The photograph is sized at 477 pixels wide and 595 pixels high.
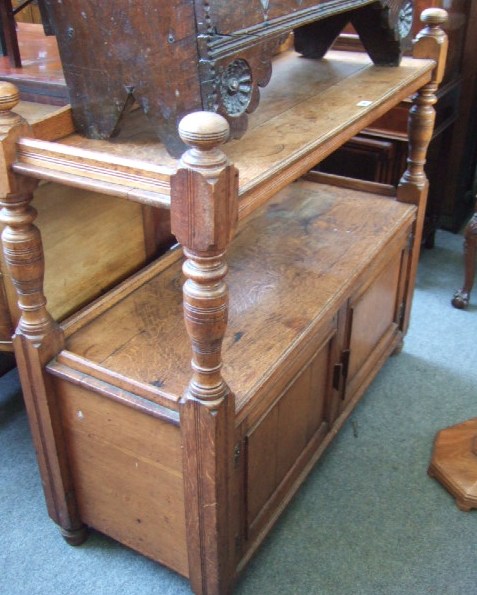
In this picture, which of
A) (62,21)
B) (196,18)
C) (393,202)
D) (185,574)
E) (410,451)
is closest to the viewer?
(196,18)

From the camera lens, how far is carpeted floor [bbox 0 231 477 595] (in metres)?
1.59

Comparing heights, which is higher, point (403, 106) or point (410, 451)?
point (403, 106)

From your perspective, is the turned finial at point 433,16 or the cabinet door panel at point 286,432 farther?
the turned finial at point 433,16

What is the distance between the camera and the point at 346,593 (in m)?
1.57

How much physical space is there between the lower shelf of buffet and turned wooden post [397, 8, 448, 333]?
0.50ft

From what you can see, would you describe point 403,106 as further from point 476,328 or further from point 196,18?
point 196,18

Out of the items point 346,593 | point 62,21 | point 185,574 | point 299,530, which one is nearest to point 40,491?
point 185,574

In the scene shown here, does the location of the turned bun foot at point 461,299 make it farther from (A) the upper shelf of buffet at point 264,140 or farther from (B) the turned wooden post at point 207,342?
(B) the turned wooden post at point 207,342

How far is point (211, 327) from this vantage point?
1.07m

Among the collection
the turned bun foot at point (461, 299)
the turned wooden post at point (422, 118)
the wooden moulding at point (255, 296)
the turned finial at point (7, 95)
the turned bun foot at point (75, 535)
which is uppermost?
the turned finial at point (7, 95)

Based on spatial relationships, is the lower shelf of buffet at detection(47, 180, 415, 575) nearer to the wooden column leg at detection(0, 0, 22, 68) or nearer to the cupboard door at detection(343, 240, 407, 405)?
the cupboard door at detection(343, 240, 407, 405)

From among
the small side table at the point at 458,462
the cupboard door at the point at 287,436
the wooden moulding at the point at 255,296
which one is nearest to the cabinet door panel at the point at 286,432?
the cupboard door at the point at 287,436

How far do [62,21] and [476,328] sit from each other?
1919 mm

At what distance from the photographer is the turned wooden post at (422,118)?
1855 millimetres
